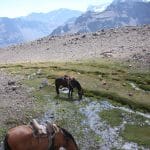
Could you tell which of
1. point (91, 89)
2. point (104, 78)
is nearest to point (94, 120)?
point (91, 89)

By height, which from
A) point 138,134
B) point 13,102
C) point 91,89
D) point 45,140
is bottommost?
point 138,134

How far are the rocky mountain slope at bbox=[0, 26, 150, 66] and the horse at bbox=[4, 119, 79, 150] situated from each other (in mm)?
37989

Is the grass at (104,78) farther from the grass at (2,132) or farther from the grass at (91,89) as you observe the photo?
the grass at (2,132)

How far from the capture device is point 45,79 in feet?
156

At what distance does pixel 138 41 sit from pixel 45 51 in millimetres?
19904

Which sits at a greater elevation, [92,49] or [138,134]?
[138,134]

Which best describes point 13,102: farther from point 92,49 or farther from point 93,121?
point 92,49

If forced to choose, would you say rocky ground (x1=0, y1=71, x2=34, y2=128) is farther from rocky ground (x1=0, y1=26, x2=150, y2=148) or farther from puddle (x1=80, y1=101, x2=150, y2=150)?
puddle (x1=80, y1=101, x2=150, y2=150)

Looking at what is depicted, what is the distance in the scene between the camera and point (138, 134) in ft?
109

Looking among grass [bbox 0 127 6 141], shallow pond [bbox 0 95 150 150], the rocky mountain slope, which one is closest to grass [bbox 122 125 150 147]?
shallow pond [bbox 0 95 150 150]

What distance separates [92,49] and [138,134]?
159 feet

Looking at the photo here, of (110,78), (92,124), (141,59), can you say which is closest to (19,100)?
(92,124)

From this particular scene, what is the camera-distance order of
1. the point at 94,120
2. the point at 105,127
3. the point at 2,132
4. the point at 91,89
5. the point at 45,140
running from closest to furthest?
the point at 45,140 < the point at 2,132 < the point at 105,127 < the point at 94,120 < the point at 91,89

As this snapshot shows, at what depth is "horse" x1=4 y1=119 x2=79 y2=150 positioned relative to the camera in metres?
22.2
